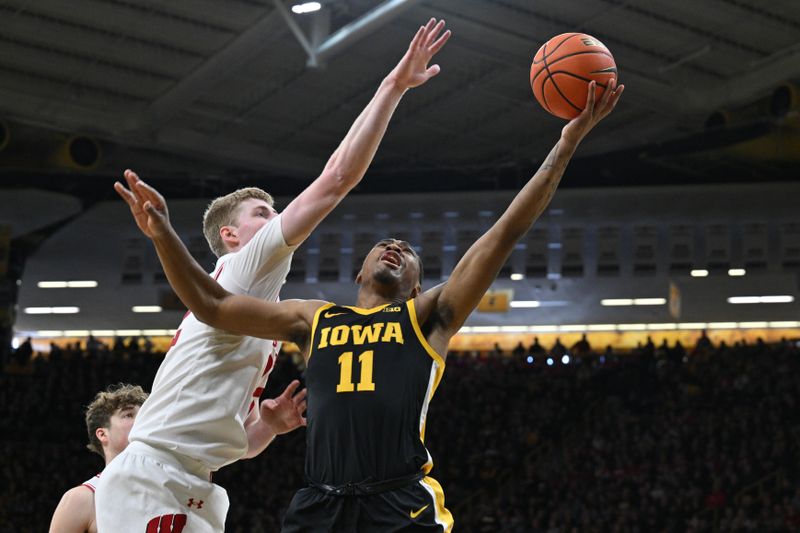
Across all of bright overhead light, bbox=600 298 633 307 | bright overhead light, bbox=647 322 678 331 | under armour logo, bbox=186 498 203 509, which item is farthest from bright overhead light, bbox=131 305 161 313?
under armour logo, bbox=186 498 203 509

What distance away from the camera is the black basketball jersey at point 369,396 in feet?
13.1

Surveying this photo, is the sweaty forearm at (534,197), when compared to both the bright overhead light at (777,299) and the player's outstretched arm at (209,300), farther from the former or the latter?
the bright overhead light at (777,299)

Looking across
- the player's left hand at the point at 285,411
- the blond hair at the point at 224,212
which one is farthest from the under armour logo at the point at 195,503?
the blond hair at the point at 224,212

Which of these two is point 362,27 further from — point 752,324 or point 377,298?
point 752,324

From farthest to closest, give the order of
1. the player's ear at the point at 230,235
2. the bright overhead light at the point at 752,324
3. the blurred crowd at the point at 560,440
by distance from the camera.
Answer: the bright overhead light at the point at 752,324 → the blurred crowd at the point at 560,440 → the player's ear at the point at 230,235

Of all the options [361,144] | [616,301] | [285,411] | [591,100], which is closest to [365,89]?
[616,301]

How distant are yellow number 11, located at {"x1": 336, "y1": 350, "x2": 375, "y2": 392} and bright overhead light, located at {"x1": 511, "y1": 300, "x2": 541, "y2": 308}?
26.4 meters

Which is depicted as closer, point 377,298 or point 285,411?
point 377,298

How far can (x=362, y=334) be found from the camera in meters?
4.22

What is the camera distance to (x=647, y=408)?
80.4 feet

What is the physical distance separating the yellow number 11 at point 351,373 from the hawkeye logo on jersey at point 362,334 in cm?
6

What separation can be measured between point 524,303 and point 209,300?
26307 mm

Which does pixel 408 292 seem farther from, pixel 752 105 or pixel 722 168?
pixel 722 168

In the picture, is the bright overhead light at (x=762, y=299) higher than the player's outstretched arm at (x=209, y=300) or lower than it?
higher
